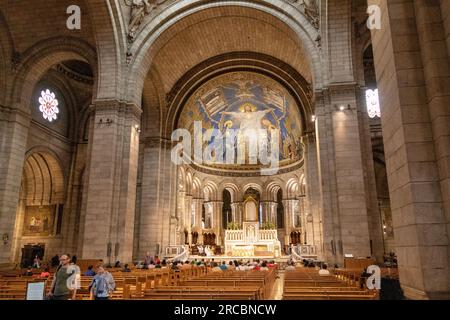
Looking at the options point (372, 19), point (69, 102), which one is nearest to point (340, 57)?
point (372, 19)

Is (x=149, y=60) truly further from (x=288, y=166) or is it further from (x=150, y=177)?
(x=288, y=166)

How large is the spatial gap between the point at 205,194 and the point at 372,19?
32.6 meters

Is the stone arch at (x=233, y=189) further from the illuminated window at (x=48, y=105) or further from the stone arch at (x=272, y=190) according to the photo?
the illuminated window at (x=48, y=105)

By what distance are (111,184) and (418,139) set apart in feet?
44.8

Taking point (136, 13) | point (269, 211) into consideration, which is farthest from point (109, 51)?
point (269, 211)

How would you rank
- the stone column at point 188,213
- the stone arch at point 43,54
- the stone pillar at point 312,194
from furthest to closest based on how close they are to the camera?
the stone column at point 188,213, the stone pillar at point 312,194, the stone arch at point 43,54

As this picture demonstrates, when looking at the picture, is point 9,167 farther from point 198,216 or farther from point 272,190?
point 272,190

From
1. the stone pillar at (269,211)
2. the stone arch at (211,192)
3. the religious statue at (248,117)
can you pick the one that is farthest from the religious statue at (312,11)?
the stone pillar at (269,211)

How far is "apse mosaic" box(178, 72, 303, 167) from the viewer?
2808 cm

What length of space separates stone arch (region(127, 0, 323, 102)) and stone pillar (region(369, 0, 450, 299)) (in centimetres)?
1072

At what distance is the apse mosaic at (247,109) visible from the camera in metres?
28.1

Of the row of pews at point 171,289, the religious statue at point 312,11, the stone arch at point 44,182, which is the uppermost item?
the religious statue at point 312,11

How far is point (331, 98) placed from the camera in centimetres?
1551

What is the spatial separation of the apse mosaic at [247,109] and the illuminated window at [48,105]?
904cm
